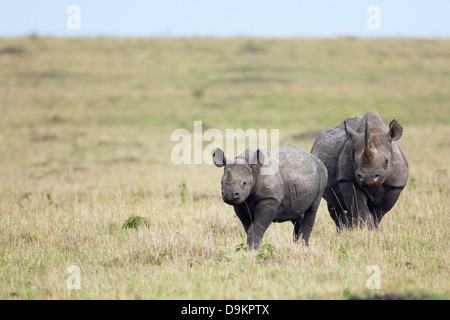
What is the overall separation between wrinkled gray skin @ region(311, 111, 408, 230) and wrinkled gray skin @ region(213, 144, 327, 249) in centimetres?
40

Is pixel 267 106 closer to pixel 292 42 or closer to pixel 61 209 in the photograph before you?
pixel 292 42

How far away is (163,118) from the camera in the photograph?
1151 inches

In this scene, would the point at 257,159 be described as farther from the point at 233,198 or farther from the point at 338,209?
the point at 338,209

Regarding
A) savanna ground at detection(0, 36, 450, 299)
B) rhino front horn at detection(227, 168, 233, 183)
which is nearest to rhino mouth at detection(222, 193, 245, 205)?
rhino front horn at detection(227, 168, 233, 183)

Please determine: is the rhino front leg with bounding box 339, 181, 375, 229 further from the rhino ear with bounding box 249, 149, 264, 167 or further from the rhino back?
the rhino ear with bounding box 249, 149, 264, 167

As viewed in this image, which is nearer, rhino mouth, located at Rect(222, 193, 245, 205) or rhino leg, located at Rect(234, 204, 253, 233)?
rhino mouth, located at Rect(222, 193, 245, 205)

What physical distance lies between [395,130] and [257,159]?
1.97 metres

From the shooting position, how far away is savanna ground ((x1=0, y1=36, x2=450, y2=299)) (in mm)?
6406

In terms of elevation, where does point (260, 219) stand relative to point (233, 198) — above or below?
below

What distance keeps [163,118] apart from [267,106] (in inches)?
211

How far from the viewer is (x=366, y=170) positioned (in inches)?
300

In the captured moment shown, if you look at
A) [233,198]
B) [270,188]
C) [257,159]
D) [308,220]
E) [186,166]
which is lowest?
[308,220]

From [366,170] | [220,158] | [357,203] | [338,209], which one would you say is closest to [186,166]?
[338,209]

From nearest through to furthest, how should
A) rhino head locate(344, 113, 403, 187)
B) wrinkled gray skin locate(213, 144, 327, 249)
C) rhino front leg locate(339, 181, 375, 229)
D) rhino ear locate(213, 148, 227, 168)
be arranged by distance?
wrinkled gray skin locate(213, 144, 327, 249)
rhino ear locate(213, 148, 227, 168)
rhino head locate(344, 113, 403, 187)
rhino front leg locate(339, 181, 375, 229)
